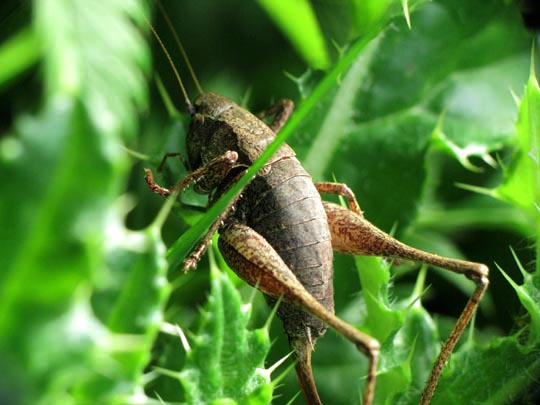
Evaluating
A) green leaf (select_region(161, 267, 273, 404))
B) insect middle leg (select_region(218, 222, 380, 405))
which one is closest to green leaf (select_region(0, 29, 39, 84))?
green leaf (select_region(161, 267, 273, 404))

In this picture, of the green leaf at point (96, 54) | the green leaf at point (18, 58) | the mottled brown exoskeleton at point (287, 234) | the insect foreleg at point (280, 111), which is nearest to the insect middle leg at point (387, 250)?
the mottled brown exoskeleton at point (287, 234)

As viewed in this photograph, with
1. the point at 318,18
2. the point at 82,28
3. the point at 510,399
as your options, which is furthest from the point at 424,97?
the point at 82,28

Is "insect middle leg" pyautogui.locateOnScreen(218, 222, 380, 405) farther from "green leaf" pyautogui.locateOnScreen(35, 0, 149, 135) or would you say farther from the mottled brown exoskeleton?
"green leaf" pyautogui.locateOnScreen(35, 0, 149, 135)

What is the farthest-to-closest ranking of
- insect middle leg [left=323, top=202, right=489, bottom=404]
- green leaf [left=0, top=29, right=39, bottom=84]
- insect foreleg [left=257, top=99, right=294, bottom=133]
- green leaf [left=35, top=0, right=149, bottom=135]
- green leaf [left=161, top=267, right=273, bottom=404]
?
insect foreleg [left=257, top=99, right=294, bottom=133] → insect middle leg [left=323, top=202, right=489, bottom=404] → green leaf [left=161, top=267, right=273, bottom=404] → green leaf [left=0, top=29, right=39, bottom=84] → green leaf [left=35, top=0, right=149, bottom=135]

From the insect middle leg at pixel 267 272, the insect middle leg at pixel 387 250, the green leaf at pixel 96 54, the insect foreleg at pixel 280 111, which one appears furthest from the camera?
the insect foreleg at pixel 280 111

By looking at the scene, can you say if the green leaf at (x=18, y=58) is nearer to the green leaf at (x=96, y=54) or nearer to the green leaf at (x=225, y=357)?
the green leaf at (x=96, y=54)

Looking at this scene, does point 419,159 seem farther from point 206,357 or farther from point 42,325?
point 42,325

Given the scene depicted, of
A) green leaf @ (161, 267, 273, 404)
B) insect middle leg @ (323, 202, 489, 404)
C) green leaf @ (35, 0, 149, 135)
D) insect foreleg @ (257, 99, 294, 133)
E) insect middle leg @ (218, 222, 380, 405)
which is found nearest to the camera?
green leaf @ (35, 0, 149, 135)

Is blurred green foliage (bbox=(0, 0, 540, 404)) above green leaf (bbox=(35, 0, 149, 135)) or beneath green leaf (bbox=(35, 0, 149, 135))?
beneath

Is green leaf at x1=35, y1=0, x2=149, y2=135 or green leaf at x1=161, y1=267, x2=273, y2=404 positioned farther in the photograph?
green leaf at x1=161, y1=267, x2=273, y2=404

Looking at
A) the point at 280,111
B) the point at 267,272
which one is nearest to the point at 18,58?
the point at 267,272
